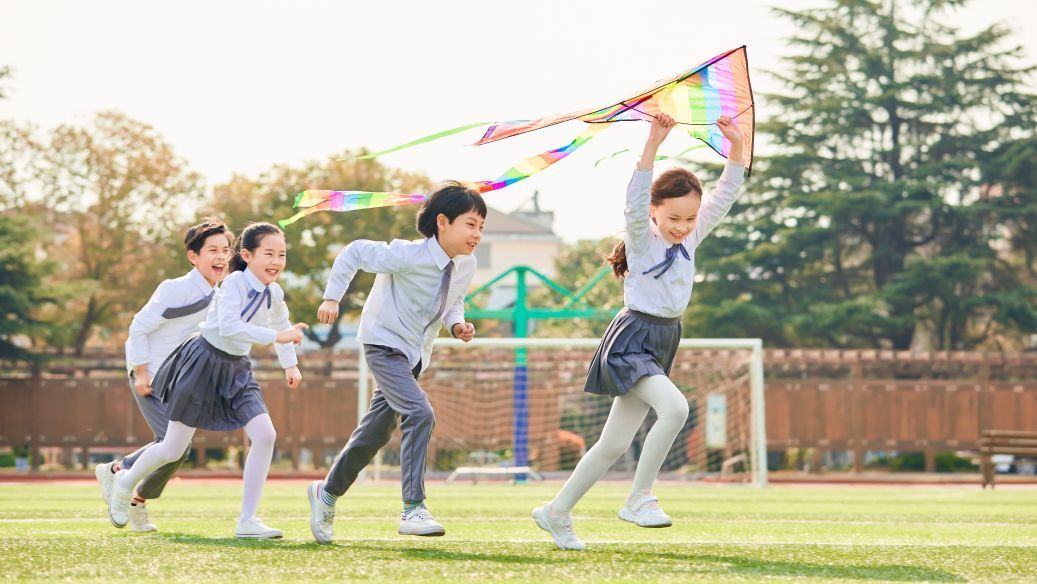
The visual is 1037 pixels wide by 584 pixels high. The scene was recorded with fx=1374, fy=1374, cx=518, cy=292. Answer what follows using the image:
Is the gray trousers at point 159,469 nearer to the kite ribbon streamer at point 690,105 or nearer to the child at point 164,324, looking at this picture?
the child at point 164,324

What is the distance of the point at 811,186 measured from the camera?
1293 inches

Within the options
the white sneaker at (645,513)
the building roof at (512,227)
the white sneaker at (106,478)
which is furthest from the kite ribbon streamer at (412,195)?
the building roof at (512,227)

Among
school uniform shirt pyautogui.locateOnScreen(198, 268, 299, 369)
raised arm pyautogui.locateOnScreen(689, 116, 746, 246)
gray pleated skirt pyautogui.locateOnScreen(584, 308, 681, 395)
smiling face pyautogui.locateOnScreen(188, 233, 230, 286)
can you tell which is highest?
raised arm pyautogui.locateOnScreen(689, 116, 746, 246)

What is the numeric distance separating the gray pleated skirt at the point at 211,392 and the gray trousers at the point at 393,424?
0.62 m

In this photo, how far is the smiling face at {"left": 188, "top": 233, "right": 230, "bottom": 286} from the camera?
6.96 meters

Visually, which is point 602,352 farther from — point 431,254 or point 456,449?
point 456,449

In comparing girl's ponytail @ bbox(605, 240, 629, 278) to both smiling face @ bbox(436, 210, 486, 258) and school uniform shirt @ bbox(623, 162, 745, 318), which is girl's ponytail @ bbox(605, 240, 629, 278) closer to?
school uniform shirt @ bbox(623, 162, 745, 318)

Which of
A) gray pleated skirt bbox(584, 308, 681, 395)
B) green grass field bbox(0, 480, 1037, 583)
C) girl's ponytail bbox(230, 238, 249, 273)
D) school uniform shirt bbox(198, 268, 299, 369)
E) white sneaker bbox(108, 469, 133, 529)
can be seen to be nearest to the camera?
green grass field bbox(0, 480, 1037, 583)

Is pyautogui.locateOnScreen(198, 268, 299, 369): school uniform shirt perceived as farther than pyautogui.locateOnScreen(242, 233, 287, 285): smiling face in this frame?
No

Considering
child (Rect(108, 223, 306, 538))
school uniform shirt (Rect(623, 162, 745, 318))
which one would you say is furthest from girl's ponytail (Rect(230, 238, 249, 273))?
school uniform shirt (Rect(623, 162, 745, 318))

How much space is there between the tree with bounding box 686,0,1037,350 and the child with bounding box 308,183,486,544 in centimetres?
2601

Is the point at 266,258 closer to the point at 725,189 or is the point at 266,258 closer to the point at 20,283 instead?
the point at 725,189

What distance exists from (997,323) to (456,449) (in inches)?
666

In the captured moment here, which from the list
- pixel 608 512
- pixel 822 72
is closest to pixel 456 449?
pixel 608 512
